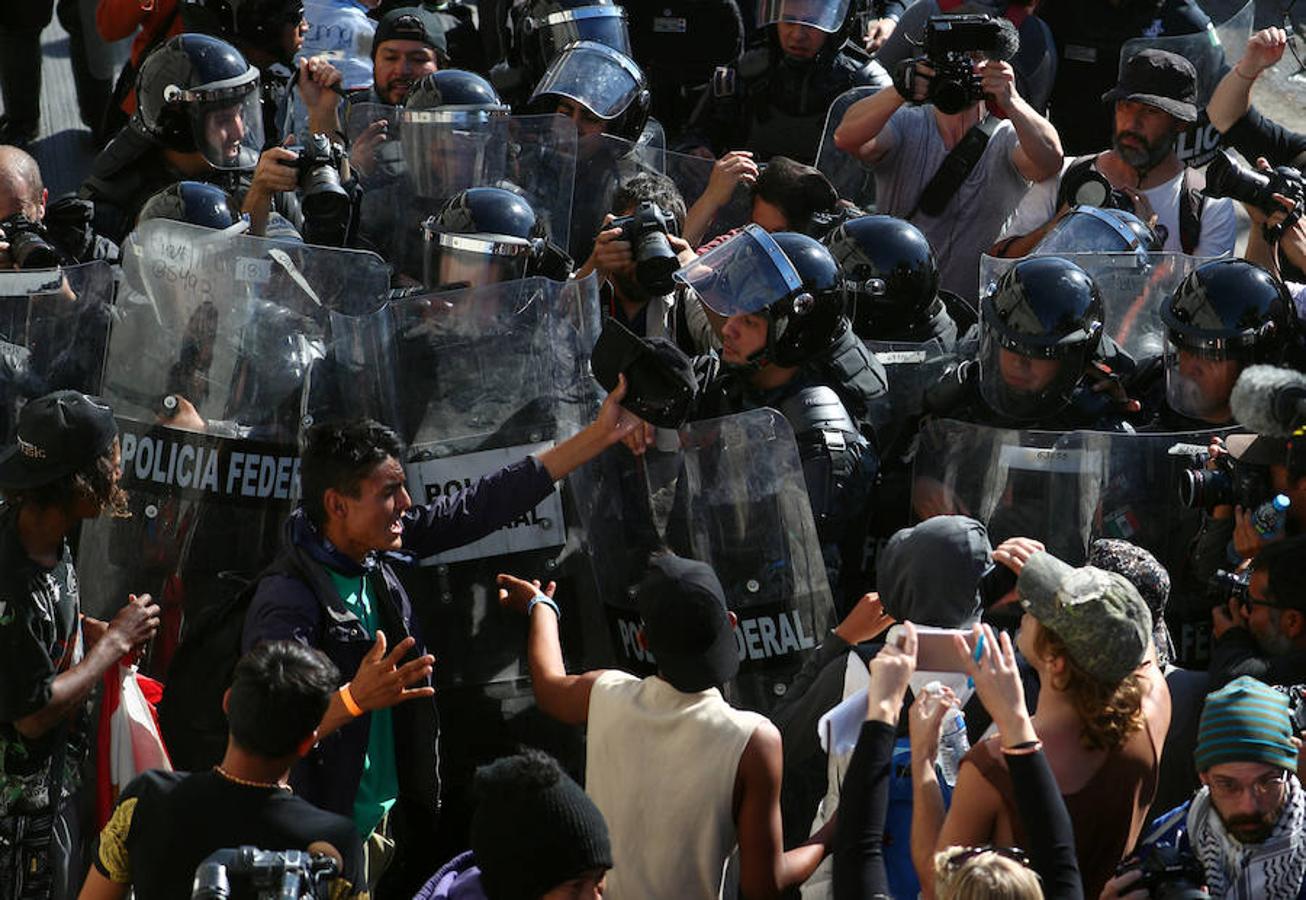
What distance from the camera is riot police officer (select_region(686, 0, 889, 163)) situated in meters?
8.27

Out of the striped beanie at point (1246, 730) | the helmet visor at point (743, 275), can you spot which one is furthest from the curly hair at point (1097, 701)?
the helmet visor at point (743, 275)

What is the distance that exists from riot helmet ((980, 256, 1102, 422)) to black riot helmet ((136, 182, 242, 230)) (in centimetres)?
233

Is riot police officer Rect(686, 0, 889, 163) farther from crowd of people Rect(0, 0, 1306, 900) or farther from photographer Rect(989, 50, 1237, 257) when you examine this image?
photographer Rect(989, 50, 1237, 257)

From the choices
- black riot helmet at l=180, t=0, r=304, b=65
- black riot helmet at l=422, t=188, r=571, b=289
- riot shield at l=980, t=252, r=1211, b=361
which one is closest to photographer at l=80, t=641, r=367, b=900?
black riot helmet at l=422, t=188, r=571, b=289

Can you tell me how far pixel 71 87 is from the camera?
11.3 metres

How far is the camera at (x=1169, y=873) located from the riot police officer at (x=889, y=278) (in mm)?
2801

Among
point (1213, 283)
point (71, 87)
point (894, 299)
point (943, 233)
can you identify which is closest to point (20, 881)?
point (894, 299)

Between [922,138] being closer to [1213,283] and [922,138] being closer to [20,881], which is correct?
[1213,283]

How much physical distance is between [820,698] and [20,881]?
1.91 meters

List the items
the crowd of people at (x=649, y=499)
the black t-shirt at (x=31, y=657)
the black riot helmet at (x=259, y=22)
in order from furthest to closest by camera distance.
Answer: the black riot helmet at (x=259, y=22), the black t-shirt at (x=31, y=657), the crowd of people at (x=649, y=499)

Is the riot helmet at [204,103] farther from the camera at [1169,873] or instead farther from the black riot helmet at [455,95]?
the camera at [1169,873]

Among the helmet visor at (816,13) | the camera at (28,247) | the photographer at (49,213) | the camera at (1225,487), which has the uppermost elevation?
the camera at (1225,487)

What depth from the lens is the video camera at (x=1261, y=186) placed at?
6469 mm

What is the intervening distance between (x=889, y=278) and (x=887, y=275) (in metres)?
0.01
